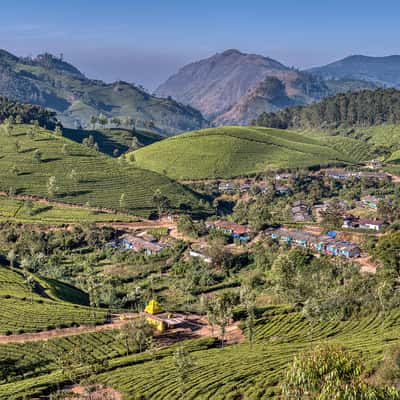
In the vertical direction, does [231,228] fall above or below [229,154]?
below

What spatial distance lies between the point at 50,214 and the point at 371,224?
67278 mm

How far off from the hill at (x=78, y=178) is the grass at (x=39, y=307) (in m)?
44.0

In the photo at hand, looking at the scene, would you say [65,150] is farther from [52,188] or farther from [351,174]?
[351,174]

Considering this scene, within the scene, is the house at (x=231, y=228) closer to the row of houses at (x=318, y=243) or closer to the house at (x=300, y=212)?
the row of houses at (x=318, y=243)

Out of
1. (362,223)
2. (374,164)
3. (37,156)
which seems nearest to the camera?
(362,223)

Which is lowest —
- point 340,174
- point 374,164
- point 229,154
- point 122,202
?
point 122,202

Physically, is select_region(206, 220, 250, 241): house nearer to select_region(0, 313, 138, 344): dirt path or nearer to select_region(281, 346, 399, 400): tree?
select_region(0, 313, 138, 344): dirt path

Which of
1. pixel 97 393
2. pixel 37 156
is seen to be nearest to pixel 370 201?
pixel 37 156

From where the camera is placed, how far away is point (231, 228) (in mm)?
100562

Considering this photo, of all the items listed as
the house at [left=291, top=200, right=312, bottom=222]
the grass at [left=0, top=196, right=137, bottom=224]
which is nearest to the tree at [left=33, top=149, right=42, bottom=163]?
the grass at [left=0, top=196, right=137, bottom=224]

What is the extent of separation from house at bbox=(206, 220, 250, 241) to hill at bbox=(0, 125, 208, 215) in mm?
18292

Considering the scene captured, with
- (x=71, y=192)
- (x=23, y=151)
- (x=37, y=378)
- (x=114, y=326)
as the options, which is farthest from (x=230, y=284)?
(x=23, y=151)

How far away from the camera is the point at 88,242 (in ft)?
319

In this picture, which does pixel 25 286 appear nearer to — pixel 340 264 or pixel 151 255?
pixel 151 255
